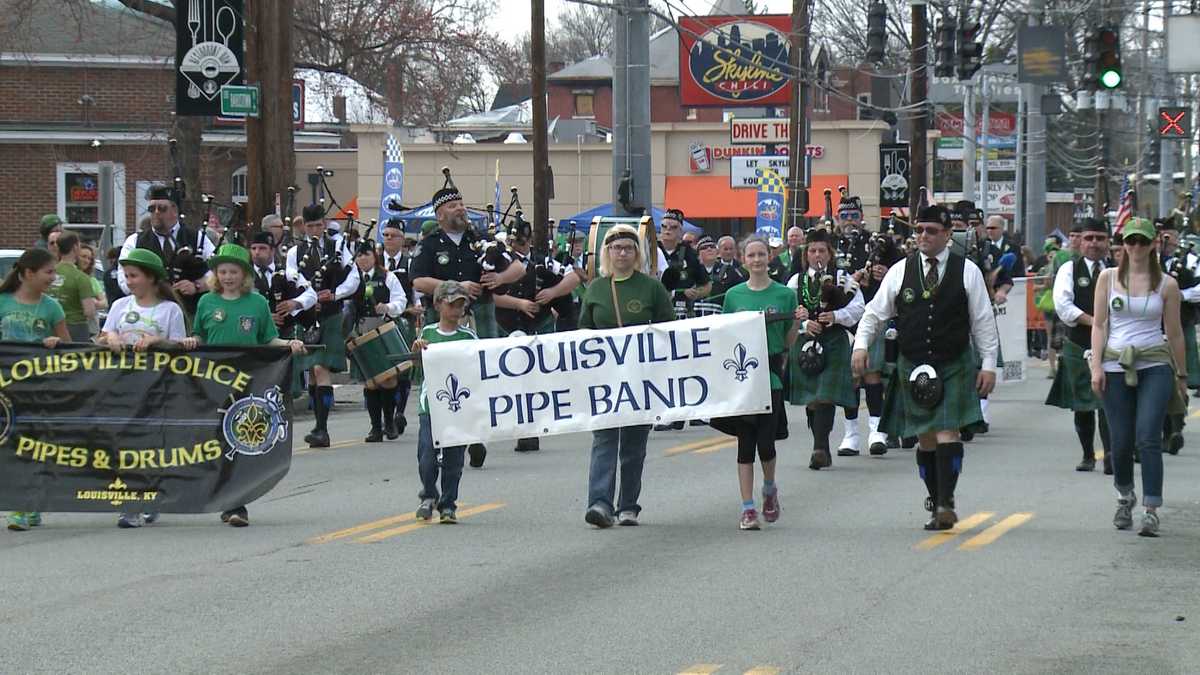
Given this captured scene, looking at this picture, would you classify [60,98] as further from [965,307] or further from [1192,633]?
[1192,633]

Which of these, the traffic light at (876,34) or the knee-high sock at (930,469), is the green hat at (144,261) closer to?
the knee-high sock at (930,469)

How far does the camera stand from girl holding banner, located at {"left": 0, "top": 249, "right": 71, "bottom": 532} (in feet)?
39.4

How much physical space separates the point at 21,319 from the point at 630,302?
391 cm

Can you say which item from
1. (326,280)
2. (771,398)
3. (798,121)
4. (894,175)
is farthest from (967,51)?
(771,398)

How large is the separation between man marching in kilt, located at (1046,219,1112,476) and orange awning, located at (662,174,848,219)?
42035 millimetres

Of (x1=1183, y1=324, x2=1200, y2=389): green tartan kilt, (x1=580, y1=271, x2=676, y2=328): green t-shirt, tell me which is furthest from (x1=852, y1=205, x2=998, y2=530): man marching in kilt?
(x1=1183, y1=324, x2=1200, y2=389): green tartan kilt

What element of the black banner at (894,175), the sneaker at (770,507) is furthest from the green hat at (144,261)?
the black banner at (894,175)

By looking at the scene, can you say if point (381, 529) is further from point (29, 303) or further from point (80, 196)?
point (80, 196)

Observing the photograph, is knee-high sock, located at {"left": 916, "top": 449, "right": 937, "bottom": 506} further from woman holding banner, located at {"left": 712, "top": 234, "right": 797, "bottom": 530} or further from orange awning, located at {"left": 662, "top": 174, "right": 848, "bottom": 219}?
orange awning, located at {"left": 662, "top": 174, "right": 848, "bottom": 219}

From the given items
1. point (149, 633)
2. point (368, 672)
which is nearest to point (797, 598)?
point (368, 672)

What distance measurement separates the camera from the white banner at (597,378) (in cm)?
1184

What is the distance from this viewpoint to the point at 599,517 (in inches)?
456

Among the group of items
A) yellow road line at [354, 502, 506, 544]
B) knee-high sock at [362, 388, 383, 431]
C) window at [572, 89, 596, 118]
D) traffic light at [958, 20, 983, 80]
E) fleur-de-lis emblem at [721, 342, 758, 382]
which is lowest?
yellow road line at [354, 502, 506, 544]

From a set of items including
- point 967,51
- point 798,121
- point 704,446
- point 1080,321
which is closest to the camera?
point 1080,321
